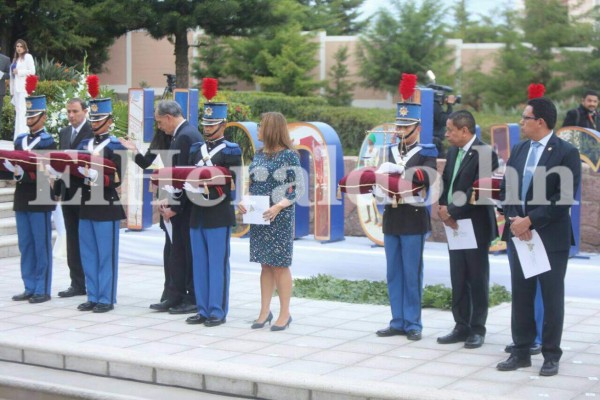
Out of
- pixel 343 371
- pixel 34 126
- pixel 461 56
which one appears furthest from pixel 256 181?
pixel 461 56

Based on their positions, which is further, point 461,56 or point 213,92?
point 461,56

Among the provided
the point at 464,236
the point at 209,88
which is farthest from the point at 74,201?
the point at 464,236

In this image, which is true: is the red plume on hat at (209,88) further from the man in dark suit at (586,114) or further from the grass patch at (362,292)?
the man in dark suit at (586,114)

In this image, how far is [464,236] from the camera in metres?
7.61

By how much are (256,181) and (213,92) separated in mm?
1224

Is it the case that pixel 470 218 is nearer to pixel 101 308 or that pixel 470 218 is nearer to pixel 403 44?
pixel 101 308

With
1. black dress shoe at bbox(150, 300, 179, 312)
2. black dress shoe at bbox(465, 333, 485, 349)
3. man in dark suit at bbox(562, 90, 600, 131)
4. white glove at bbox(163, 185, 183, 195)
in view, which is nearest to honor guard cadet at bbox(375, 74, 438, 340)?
black dress shoe at bbox(465, 333, 485, 349)

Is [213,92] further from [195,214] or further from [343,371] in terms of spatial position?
[343,371]

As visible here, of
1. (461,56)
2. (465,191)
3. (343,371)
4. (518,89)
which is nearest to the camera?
(343,371)

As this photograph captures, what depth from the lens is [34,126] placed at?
9711 millimetres

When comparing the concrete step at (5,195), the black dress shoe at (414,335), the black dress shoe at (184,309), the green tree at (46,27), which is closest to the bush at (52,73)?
the green tree at (46,27)

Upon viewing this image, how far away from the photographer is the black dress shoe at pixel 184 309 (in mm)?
9062

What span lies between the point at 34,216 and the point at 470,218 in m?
4.40

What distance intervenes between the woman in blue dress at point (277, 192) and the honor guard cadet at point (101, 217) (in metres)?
1.59
